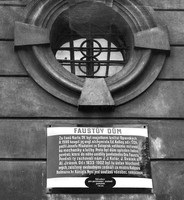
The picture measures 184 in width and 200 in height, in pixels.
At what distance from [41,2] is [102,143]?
337 centimetres

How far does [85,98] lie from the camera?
977 cm

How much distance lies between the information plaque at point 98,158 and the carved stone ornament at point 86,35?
0.64 metres

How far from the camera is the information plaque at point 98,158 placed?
9086mm

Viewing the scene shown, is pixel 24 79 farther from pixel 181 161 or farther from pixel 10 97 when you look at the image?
pixel 181 161

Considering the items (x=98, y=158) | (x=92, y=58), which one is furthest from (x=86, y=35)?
(x=98, y=158)

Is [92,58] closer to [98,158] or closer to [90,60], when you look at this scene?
[90,60]

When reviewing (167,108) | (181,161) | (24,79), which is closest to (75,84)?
(24,79)

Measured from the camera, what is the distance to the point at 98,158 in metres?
9.27

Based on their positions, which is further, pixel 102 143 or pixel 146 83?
pixel 146 83

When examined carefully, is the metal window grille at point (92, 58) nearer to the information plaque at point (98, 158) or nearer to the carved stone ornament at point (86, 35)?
the carved stone ornament at point (86, 35)

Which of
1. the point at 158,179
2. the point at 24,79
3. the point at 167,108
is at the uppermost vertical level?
the point at 24,79

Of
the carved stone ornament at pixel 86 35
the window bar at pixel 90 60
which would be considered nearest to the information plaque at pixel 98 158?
the carved stone ornament at pixel 86 35

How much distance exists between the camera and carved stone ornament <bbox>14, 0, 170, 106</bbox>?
992 centimetres

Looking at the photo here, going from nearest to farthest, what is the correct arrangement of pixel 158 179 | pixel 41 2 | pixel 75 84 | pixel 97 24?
pixel 158 179 → pixel 75 84 → pixel 41 2 → pixel 97 24
